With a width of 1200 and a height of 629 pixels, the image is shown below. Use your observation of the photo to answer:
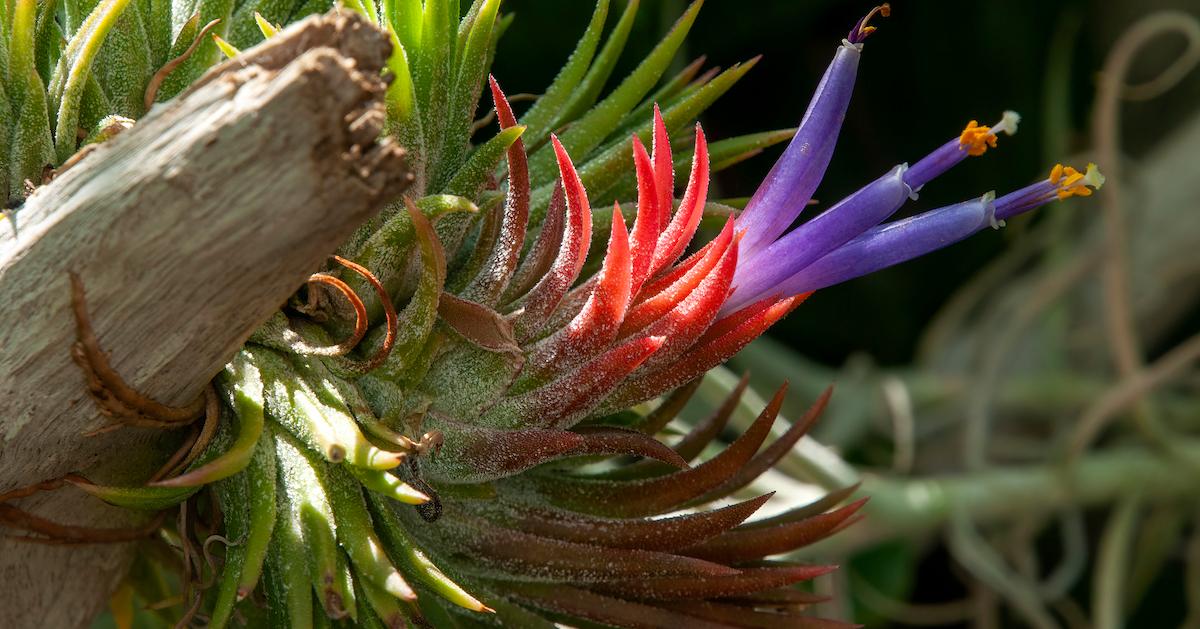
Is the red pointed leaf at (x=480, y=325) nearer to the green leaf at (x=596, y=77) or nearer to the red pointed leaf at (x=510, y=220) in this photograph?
the red pointed leaf at (x=510, y=220)

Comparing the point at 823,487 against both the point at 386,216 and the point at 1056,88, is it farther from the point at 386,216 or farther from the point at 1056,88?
the point at 1056,88

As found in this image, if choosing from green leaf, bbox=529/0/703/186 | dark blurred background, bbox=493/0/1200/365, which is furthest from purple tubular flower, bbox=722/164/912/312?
dark blurred background, bbox=493/0/1200/365

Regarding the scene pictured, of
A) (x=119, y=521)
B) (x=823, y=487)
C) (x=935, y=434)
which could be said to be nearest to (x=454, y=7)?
(x=119, y=521)

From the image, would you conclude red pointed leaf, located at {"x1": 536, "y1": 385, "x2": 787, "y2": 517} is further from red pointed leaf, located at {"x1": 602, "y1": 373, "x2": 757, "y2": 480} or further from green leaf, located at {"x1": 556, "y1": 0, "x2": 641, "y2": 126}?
green leaf, located at {"x1": 556, "y1": 0, "x2": 641, "y2": 126}

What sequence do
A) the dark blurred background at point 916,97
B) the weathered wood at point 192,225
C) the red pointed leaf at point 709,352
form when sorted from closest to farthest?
the weathered wood at point 192,225
the red pointed leaf at point 709,352
the dark blurred background at point 916,97

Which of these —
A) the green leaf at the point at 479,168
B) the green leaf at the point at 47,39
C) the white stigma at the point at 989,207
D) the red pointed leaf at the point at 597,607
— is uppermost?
the white stigma at the point at 989,207

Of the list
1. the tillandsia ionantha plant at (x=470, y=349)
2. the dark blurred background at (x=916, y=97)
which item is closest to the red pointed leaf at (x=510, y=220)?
the tillandsia ionantha plant at (x=470, y=349)
